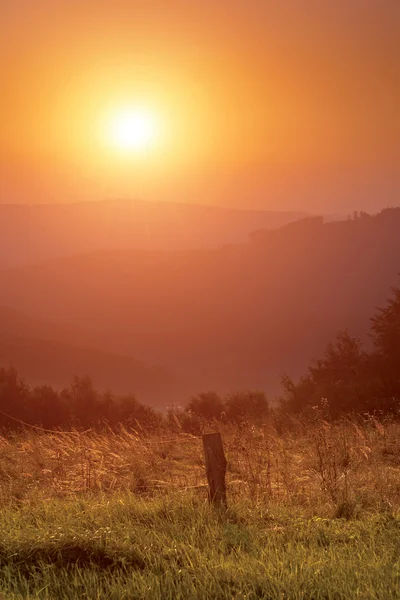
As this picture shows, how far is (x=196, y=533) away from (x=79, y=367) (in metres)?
169

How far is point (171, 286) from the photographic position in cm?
18162

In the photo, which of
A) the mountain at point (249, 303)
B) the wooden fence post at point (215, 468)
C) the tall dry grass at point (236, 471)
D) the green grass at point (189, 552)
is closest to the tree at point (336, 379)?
the tall dry grass at point (236, 471)

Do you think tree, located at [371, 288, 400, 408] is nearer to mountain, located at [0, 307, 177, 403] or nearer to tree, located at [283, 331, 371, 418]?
tree, located at [283, 331, 371, 418]

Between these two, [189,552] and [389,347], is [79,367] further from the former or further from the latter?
[189,552]

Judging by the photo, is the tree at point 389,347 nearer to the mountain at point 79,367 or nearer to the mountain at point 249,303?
the mountain at point 249,303

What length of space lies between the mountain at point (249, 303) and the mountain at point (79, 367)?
4025 millimetres

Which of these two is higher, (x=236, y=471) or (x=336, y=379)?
(x=336, y=379)

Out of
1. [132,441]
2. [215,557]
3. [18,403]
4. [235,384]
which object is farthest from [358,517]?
[235,384]

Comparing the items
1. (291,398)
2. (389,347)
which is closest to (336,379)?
(291,398)

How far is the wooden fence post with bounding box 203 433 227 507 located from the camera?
8.09 metres

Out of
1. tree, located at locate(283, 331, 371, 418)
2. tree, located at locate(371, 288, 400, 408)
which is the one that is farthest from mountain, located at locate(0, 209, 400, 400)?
tree, located at locate(371, 288, 400, 408)

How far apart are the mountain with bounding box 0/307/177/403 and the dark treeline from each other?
121 metres

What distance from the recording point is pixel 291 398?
33.8 meters

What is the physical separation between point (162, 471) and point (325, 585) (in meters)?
5.86
